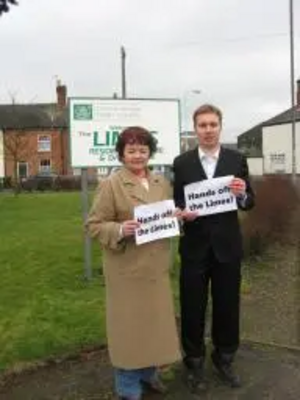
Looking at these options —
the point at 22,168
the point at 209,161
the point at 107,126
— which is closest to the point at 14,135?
the point at 22,168

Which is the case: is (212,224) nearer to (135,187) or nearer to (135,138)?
(135,187)

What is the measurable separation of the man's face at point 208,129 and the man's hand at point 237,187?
1.01ft

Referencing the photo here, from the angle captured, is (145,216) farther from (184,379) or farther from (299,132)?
(299,132)

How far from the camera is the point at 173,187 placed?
5863mm

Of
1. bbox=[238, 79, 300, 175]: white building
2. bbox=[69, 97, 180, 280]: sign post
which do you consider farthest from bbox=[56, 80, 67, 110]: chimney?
bbox=[69, 97, 180, 280]: sign post

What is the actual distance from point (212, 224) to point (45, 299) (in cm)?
385

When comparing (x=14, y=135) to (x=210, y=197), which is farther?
(x=14, y=135)

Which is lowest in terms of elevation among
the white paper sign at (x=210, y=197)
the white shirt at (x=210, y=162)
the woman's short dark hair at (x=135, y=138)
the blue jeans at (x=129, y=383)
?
the blue jeans at (x=129, y=383)

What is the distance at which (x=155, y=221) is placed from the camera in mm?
5363

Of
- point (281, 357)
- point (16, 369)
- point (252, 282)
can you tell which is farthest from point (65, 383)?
point (252, 282)

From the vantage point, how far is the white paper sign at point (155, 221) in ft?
17.4

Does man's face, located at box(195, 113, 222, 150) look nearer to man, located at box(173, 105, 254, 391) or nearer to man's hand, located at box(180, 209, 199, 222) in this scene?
man, located at box(173, 105, 254, 391)

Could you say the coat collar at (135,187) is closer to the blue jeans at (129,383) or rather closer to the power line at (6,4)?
the blue jeans at (129,383)

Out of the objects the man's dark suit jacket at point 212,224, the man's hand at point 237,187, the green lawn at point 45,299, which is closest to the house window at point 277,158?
the green lawn at point 45,299
